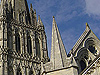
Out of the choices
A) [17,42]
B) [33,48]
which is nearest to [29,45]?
[33,48]

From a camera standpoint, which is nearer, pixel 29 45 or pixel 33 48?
pixel 33 48

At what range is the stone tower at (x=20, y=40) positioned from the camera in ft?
74.4

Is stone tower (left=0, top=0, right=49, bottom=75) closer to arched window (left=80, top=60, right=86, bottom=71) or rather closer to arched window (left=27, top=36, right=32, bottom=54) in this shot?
arched window (left=27, top=36, right=32, bottom=54)

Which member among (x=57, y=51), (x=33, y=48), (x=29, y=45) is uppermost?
(x=29, y=45)

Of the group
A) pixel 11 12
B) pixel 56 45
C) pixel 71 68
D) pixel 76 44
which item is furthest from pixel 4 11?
pixel 71 68

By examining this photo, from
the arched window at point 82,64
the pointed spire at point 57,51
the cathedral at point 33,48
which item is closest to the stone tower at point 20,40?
the cathedral at point 33,48

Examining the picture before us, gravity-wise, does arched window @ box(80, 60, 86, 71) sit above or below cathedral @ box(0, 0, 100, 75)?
below

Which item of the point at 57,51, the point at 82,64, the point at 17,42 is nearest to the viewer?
the point at 57,51

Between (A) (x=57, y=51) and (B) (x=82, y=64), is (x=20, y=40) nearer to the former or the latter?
(B) (x=82, y=64)

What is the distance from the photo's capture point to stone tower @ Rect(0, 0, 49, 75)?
893 inches

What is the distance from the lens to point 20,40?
2502 cm

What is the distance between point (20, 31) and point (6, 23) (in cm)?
150

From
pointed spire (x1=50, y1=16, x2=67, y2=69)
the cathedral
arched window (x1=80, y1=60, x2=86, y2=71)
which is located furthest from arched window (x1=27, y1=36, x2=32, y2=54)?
pointed spire (x1=50, y1=16, x2=67, y2=69)

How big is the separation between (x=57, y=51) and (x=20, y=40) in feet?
33.3
